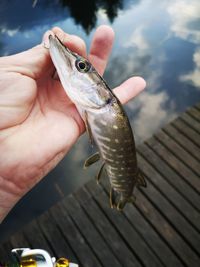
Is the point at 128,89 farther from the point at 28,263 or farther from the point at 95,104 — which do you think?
the point at 28,263

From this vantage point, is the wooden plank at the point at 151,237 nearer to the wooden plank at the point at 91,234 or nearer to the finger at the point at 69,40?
the wooden plank at the point at 91,234

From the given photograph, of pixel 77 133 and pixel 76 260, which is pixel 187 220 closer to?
pixel 76 260

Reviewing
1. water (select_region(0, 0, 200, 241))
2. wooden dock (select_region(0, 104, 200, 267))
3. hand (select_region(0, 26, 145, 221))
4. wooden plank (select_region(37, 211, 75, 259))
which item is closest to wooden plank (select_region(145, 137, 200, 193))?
wooden dock (select_region(0, 104, 200, 267))

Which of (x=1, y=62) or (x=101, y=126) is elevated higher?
(x=1, y=62)

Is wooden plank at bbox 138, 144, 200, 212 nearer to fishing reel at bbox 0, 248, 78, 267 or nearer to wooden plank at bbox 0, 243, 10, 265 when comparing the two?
wooden plank at bbox 0, 243, 10, 265

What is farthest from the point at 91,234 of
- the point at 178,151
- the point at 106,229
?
the point at 178,151

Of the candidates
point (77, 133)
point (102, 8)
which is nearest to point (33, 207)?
point (77, 133)

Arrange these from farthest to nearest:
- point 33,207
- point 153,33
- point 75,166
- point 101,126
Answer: point 153,33, point 75,166, point 33,207, point 101,126
